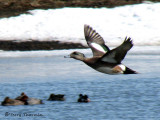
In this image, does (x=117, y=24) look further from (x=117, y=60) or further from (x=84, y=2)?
(x=117, y=60)

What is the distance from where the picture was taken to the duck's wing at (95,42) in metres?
10.0

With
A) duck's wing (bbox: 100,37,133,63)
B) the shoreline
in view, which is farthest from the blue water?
duck's wing (bbox: 100,37,133,63)

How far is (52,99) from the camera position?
1361cm

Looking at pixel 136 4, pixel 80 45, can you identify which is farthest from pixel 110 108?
→ pixel 136 4

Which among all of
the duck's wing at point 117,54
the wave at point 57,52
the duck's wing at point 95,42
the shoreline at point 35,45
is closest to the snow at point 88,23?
the shoreline at point 35,45

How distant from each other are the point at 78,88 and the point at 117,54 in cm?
660

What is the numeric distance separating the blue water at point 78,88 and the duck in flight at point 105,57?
7.50 ft

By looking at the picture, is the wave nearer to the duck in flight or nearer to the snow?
the snow

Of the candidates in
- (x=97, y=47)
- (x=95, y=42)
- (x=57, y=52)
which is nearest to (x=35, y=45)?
(x=57, y=52)

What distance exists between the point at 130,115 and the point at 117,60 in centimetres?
316

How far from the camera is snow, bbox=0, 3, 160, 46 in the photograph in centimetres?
2333

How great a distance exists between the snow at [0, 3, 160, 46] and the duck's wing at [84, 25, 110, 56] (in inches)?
488

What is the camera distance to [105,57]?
359 inches

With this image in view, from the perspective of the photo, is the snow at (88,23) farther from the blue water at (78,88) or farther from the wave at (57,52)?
the blue water at (78,88)
